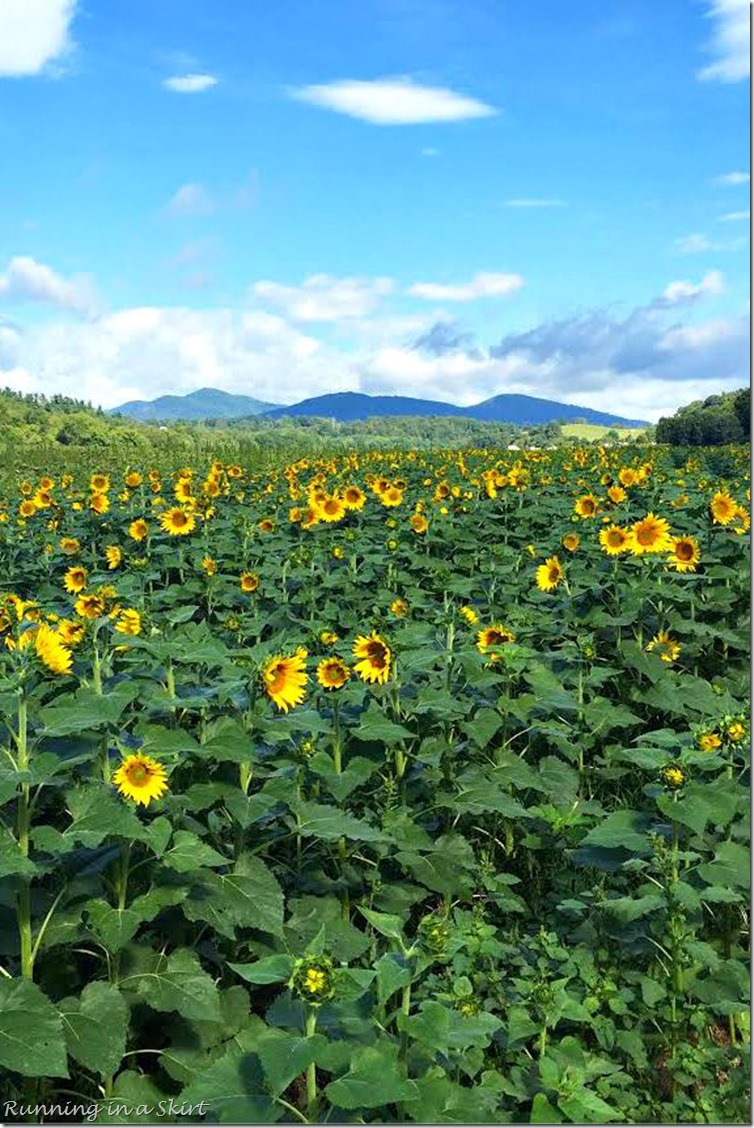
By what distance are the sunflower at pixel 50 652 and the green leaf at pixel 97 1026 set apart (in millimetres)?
1056

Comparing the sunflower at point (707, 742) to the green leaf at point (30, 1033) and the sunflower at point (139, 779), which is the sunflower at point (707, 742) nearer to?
the sunflower at point (139, 779)

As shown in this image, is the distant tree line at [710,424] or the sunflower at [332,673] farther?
the distant tree line at [710,424]

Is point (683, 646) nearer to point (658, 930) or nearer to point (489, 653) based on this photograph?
point (489, 653)

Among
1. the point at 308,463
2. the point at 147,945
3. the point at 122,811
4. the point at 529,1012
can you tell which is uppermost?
the point at 308,463

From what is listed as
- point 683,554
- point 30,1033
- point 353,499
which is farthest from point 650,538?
point 30,1033

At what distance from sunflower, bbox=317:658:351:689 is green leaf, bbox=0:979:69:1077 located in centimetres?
168

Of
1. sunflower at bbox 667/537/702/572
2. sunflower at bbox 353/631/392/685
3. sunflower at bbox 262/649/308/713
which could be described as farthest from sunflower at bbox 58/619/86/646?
sunflower at bbox 667/537/702/572

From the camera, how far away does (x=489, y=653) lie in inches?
186

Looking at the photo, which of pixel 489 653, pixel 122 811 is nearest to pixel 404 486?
pixel 489 653

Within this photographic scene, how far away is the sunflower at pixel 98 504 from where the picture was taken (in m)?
10.6

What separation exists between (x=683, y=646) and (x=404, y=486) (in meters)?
7.45

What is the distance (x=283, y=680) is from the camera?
3.50 m

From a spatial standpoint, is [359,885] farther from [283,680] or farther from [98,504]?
[98,504]

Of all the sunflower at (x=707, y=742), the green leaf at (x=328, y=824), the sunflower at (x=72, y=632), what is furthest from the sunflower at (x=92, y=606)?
the sunflower at (x=707, y=742)
